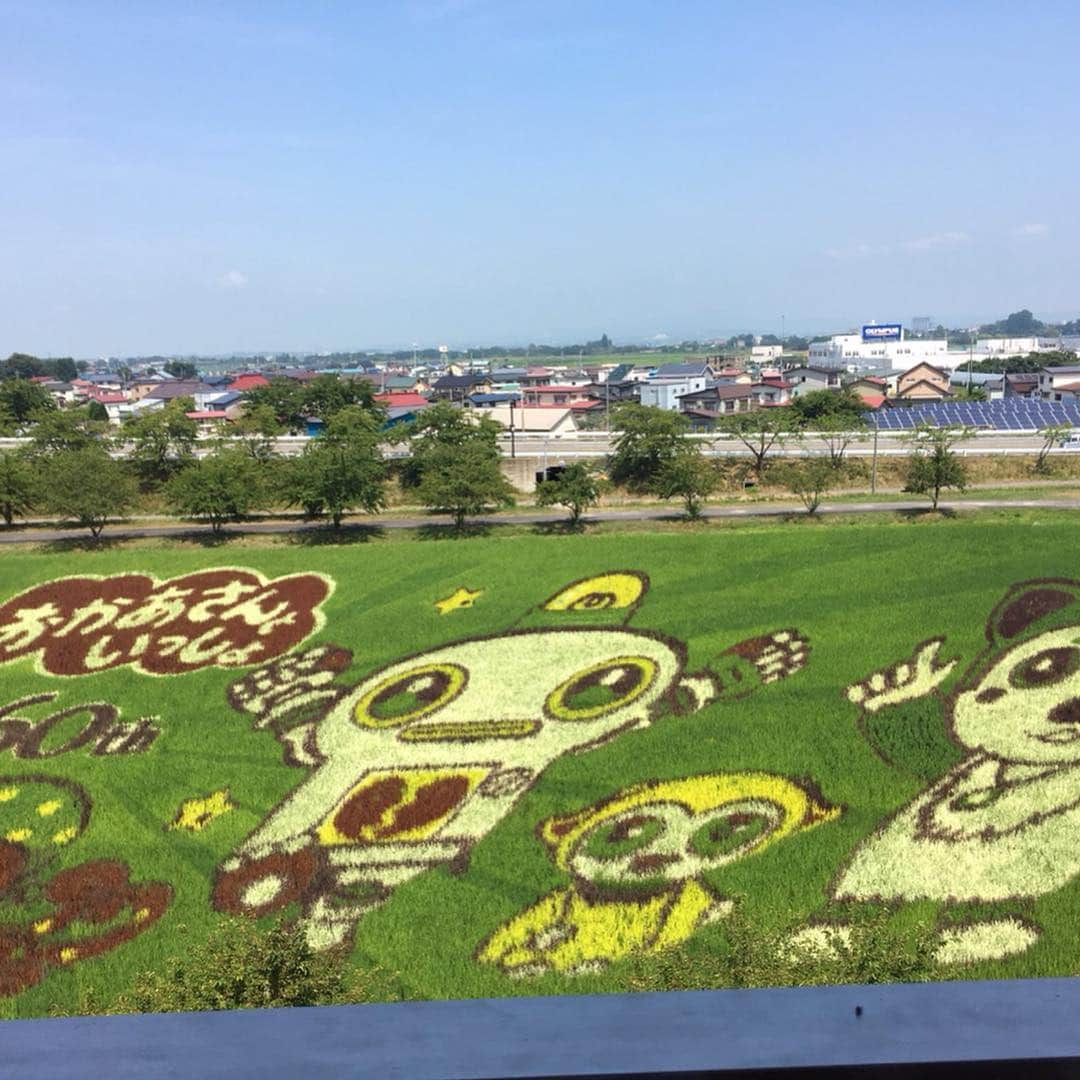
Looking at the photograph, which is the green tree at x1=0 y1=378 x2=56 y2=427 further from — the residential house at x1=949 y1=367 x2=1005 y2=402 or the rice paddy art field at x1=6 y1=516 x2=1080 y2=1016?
the residential house at x1=949 y1=367 x2=1005 y2=402

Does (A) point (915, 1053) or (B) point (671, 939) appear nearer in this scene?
(A) point (915, 1053)

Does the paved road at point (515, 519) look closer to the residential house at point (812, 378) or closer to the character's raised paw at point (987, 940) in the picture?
the character's raised paw at point (987, 940)

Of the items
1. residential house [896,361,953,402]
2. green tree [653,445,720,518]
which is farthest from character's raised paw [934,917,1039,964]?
residential house [896,361,953,402]

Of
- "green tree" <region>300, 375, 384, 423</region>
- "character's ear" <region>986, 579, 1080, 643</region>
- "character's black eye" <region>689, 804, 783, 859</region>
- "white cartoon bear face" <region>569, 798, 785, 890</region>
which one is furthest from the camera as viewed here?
"green tree" <region>300, 375, 384, 423</region>

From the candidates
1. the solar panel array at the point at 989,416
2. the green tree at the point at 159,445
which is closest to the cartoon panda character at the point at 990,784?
the solar panel array at the point at 989,416

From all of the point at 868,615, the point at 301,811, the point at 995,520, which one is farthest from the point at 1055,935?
the point at 995,520

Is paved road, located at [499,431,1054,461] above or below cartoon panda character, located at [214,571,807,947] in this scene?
above

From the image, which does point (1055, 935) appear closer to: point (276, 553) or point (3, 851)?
point (3, 851)
